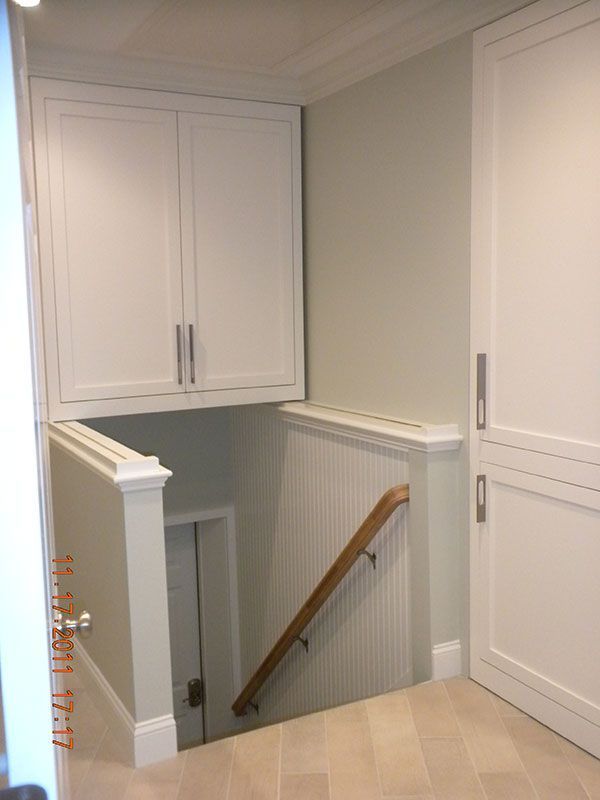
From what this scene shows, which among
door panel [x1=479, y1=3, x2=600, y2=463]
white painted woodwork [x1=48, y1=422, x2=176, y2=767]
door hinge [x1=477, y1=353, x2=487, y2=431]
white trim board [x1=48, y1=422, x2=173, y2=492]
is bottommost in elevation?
white painted woodwork [x1=48, y1=422, x2=176, y2=767]

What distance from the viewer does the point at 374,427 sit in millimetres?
3217

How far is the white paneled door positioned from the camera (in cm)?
240

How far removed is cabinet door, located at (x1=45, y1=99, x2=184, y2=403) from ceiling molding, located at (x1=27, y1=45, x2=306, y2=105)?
12 centimetres

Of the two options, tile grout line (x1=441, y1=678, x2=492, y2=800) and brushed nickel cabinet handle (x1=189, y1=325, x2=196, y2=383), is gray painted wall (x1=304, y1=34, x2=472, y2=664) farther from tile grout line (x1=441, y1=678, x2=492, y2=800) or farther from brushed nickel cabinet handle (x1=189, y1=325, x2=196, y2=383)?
brushed nickel cabinet handle (x1=189, y1=325, x2=196, y2=383)

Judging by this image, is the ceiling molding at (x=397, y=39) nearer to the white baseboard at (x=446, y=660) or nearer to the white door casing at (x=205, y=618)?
the white baseboard at (x=446, y=660)

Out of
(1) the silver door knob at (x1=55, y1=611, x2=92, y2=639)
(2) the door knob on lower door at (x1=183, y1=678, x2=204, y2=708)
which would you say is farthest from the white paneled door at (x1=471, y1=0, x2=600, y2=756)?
(2) the door knob on lower door at (x1=183, y1=678, x2=204, y2=708)

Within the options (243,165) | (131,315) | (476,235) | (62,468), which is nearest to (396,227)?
(476,235)

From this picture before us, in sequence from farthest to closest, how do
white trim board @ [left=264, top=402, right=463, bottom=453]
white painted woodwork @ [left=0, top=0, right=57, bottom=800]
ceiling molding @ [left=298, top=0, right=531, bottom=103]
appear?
white trim board @ [left=264, top=402, right=463, bottom=453] → ceiling molding @ [left=298, top=0, right=531, bottom=103] → white painted woodwork @ [left=0, top=0, right=57, bottom=800]

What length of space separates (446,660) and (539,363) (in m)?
1.21

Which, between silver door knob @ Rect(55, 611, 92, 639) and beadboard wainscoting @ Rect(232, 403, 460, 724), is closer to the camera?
silver door knob @ Rect(55, 611, 92, 639)

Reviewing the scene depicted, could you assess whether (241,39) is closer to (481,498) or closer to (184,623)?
(481,498)

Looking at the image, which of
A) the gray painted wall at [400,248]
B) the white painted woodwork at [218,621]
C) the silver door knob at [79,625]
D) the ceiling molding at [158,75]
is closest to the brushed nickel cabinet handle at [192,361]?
the gray painted wall at [400,248]

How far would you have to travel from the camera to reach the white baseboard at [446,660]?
3.01 meters

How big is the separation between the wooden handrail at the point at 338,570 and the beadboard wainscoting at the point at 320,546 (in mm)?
89
